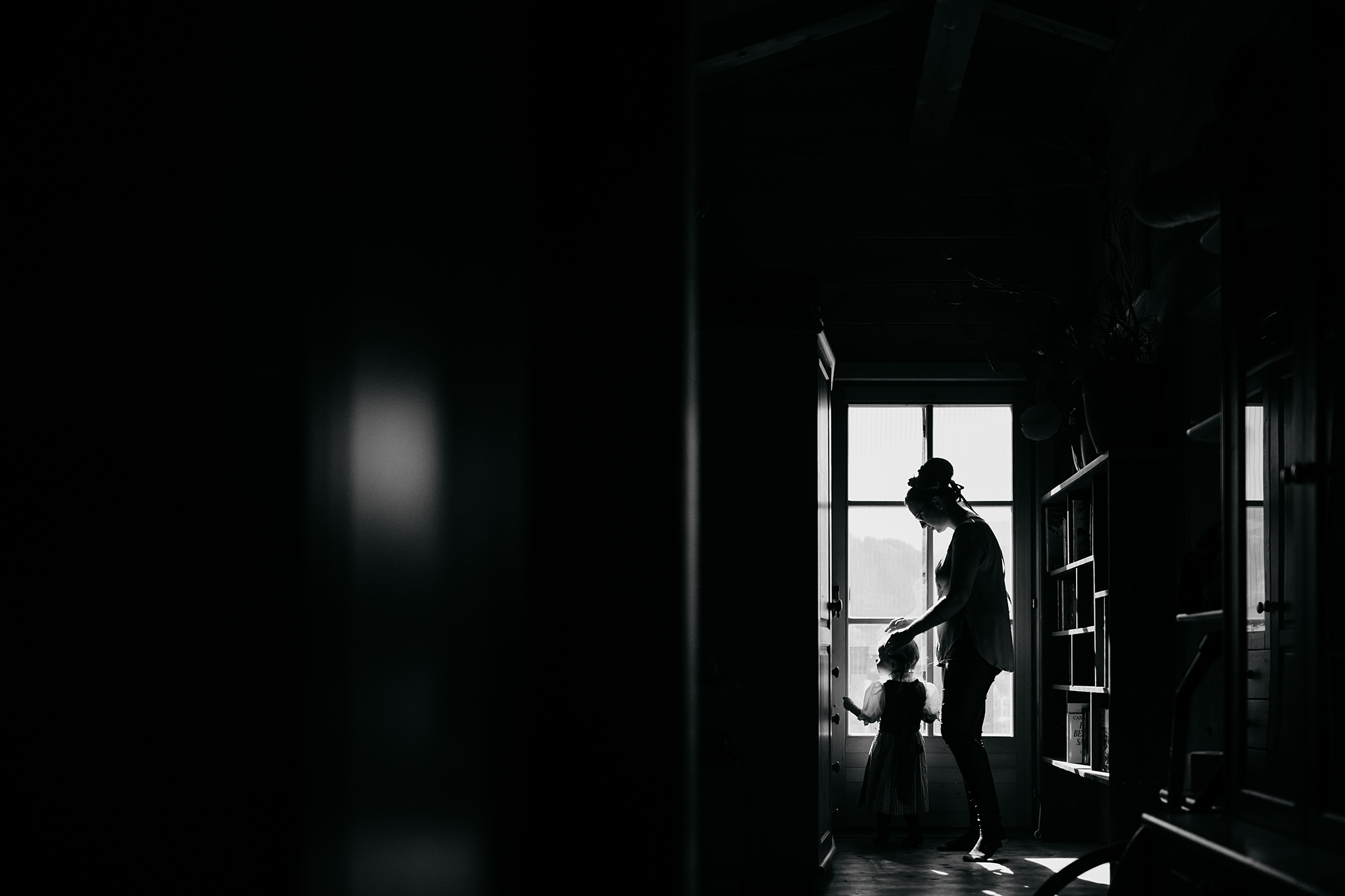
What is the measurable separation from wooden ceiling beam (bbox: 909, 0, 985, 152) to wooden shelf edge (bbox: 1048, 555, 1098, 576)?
210 cm

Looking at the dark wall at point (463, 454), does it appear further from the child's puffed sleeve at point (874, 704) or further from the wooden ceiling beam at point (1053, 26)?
the wooden ceiling beam at point (1053, 26)

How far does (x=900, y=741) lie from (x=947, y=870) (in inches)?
23.5

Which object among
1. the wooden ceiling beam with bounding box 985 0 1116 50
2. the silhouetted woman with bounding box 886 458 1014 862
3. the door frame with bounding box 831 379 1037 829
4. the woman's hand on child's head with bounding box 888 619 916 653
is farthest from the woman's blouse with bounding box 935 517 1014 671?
the wooden ceiling beam with bounding box 985 0 1116 50

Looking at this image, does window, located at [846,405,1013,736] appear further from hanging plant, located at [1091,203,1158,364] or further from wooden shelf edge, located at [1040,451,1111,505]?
hanging plant, located at [1091,203,1158,364]

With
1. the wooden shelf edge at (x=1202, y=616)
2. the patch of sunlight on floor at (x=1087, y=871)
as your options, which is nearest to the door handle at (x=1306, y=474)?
the wooden shelf edge at (x=1202, y=616)

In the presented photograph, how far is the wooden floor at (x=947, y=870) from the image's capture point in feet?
12.7

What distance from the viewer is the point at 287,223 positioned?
0.64 ft

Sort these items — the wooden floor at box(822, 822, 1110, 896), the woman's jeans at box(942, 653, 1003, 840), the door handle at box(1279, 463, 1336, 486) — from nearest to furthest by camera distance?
1. the door handle at box(1279, 463, 1336, 486)
2. the wooden floor at box(822, 822, 1110, 896)
3. the woman's jeans at box(942, 653, 1003, 840)

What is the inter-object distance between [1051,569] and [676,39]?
505cm

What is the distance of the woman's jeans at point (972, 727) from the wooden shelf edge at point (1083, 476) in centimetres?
74

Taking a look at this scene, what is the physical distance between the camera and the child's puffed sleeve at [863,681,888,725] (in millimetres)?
4730

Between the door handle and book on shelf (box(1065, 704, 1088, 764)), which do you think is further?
book on shelf (box(1065, 704, 1088, 764))

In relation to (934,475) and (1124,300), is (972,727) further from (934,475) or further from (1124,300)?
(1124,300)

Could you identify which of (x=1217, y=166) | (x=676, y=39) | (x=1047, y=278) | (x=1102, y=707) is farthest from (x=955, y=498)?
(x=676, y=39)
